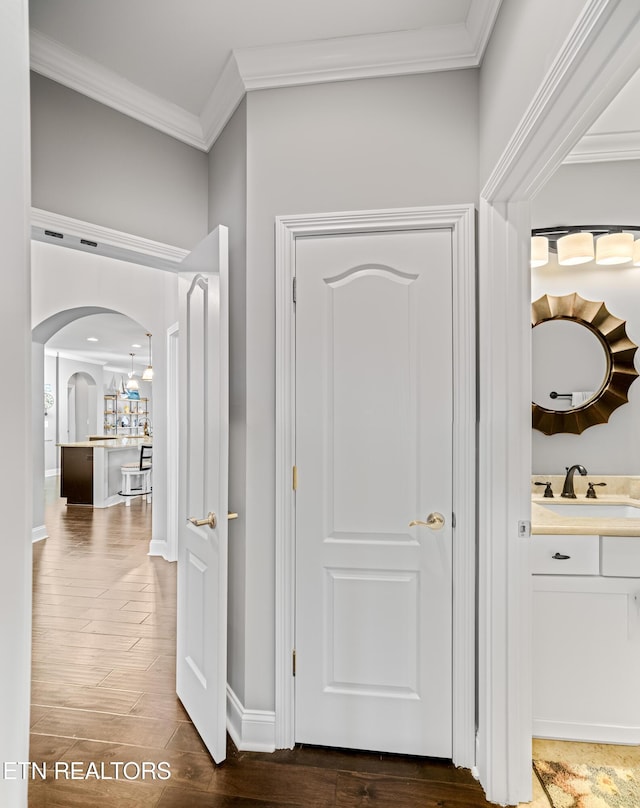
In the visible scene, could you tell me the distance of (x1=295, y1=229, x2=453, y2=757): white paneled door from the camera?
190cm

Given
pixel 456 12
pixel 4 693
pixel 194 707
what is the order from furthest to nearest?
pixel 194 707
pixel 456 12
pixel 4 693

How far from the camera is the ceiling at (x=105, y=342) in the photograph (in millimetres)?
8242

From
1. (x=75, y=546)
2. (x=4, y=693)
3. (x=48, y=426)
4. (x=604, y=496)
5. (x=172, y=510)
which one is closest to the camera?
(x=4, y=693)

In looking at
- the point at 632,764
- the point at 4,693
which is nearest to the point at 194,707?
the point at 632,764

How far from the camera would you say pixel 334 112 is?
78.3 inches

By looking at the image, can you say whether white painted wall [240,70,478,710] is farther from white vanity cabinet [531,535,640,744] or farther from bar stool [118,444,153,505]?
bar stool [118,444,153,505]

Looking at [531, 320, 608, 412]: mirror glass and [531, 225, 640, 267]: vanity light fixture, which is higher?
[531, 225, 640, 267]: vanity light fixture

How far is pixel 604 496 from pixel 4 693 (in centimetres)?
268

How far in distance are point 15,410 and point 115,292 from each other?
5098mm

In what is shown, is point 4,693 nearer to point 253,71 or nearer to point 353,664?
point 353,664

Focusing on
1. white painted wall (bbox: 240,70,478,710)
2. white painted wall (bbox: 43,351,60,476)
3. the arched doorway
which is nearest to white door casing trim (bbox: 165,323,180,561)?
the arched doorway

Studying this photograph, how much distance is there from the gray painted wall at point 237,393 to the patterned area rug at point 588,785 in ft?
3.97

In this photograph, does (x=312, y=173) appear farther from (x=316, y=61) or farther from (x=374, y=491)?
(x=374, y=491)

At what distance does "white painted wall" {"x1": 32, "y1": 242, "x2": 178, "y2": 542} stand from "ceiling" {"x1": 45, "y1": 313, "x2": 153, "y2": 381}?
96cm
